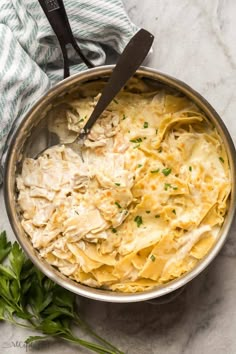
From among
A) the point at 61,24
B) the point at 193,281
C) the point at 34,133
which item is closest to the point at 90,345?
the point at 193,281

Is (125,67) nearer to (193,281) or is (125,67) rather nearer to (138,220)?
(138,220)

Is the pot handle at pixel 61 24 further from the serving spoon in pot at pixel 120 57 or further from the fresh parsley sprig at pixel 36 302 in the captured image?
the fresh parsley sprig at pixel 36 302

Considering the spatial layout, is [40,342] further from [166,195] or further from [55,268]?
[166,195]

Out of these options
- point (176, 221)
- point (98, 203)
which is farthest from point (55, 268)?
point (176, 221)

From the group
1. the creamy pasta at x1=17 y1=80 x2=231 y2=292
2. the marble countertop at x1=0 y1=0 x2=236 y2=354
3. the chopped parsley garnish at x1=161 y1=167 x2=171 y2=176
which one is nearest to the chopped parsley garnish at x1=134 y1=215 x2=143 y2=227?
the creamy pasta at x1=17 y1=80 x2=231 y2=292

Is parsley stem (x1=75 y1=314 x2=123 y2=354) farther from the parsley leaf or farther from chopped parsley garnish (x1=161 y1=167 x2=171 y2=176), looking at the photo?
chopped parsley garnish (x1=161 y1=167 x2=171 y2=176)

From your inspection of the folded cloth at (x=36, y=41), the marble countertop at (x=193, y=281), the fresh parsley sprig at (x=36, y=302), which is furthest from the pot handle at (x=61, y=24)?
the fresh parsley sprig at (x=36, y=302)
